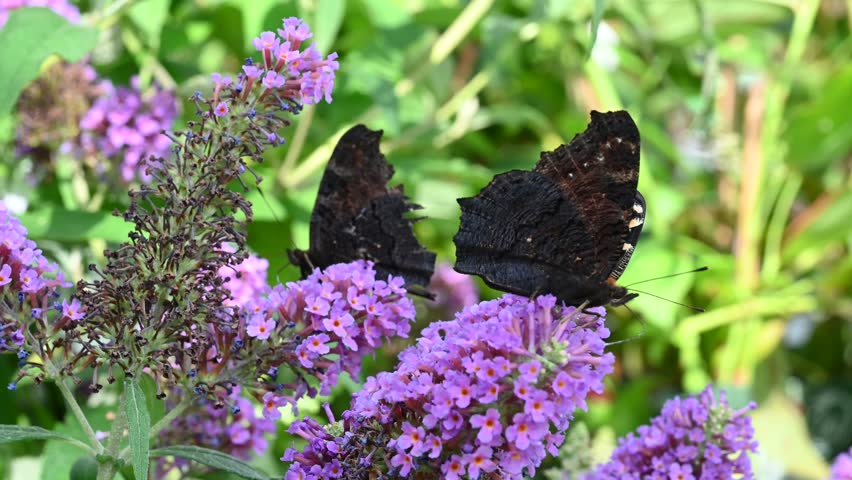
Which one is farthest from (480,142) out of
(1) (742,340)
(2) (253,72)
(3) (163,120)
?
(2) (253,72)

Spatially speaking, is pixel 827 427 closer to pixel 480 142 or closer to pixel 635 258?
pixel 635 258

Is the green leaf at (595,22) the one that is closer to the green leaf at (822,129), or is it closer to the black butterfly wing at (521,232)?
the black butterfly wing at (521,232)

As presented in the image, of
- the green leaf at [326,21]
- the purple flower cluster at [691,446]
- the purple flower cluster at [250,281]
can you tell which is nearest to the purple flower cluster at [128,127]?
the green leaf at [326,21]

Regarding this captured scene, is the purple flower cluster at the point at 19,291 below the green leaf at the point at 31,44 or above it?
below

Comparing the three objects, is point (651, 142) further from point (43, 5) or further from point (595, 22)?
point (43, 5)

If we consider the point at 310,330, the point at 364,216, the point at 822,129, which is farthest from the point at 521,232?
the point at 822,129
